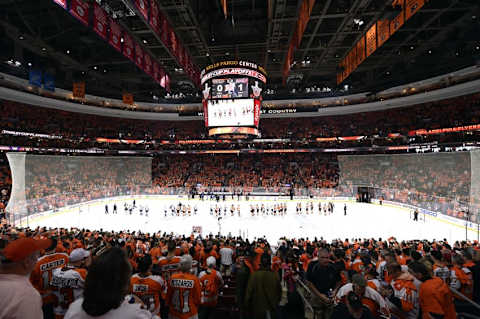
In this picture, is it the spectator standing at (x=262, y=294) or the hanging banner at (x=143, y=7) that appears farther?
the hanging banner at (x=143, y=7)

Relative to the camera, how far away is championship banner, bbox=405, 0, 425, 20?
9.18 m

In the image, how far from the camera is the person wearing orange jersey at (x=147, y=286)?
3.59 metres

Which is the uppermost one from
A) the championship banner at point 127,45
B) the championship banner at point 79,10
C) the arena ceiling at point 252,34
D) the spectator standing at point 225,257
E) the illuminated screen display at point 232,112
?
the arena ceiling at point 252,34

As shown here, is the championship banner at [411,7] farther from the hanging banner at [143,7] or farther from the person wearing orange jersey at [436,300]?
the hanging banner at [143,7]

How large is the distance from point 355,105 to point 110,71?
3436cm

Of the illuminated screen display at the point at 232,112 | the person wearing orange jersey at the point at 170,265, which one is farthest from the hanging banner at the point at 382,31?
the person wearing orange jersey at the point at 170,265

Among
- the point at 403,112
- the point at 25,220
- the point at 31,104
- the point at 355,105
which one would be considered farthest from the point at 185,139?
the point at 403,112

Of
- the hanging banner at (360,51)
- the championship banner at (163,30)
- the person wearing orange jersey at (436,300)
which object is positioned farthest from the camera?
the hanging banner at (360,51)

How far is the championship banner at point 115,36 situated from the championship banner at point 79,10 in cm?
139

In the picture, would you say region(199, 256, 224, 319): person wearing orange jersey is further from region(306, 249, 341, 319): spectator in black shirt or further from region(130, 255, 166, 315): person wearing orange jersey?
region(306, 249, 341, 319): spectator in black shirt

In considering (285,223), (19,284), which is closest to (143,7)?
(19,284)

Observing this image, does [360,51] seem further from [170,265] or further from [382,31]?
[170,265]

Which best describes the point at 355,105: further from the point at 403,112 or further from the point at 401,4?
the point at 401,4

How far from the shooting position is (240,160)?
40594 millimetres
